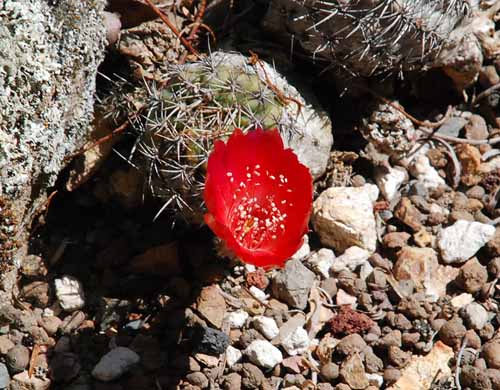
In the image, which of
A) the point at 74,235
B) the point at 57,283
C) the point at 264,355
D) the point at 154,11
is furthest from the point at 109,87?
the point at 264,355

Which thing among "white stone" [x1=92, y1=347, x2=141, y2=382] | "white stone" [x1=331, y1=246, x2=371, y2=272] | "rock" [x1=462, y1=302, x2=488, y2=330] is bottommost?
"white stone" [x1=92, y1=347, x2=141, y2=382]

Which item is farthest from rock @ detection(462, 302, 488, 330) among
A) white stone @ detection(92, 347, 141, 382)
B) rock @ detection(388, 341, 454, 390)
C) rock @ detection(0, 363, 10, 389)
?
rock @ detection(0, 363, 10, 389)

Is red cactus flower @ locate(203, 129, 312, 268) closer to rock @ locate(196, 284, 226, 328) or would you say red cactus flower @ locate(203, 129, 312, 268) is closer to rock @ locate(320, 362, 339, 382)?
rock @ locate(196, 284, 226, 328)

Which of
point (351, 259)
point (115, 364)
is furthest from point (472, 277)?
point (115, 364)

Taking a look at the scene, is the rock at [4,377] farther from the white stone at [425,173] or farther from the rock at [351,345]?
the white stone at [425,173]

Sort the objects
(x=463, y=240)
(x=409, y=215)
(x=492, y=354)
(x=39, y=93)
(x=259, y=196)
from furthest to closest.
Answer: (x=409, y=215) < (x=463, y=240) < (x=492, y=354) < (x=259, y=196) < (x=39, y=93)

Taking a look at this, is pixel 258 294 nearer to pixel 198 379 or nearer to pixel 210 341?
pixel 210 341
